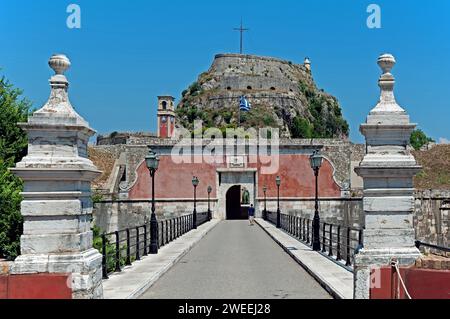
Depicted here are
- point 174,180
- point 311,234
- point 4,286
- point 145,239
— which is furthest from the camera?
point 174,180

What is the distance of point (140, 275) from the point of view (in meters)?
11.9

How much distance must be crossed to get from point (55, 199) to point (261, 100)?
69967 mm

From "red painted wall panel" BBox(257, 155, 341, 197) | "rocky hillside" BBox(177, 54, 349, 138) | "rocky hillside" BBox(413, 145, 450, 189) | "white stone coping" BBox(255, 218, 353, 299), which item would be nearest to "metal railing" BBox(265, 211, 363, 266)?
"white stone coping" BBox(255, 218, 353, 299)

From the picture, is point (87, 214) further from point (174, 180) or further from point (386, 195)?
point (174, 180)

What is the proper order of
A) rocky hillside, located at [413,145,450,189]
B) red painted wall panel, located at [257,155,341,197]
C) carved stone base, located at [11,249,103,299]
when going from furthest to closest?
rocky hillside, located at [413,145,450,189] → red painted wall panel, located at [257,155,341,197] → carved stone base, located at [11,249,103,299]

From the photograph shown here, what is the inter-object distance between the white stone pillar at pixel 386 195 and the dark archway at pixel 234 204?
145 ft

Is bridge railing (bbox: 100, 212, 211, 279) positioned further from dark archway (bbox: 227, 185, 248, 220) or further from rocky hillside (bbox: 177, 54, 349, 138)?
rocky hillside (bbox: 177, 54, 349, 138)

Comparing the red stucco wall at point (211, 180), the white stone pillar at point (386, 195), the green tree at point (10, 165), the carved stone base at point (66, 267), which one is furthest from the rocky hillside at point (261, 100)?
the carved stone base at point (66, 267)

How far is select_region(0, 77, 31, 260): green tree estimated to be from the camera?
14773mm

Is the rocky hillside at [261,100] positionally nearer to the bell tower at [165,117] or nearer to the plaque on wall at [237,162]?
the bell tower at [165,117]

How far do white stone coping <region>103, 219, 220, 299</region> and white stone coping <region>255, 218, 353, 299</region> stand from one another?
3.15m

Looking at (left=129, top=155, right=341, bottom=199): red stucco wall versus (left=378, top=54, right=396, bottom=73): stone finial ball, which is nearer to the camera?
(left=378, top=54, right=396, bottom=73): stone finial ball

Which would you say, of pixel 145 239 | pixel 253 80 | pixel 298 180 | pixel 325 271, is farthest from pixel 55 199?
pixel 253 80

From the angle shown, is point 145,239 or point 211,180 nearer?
point 145,239
